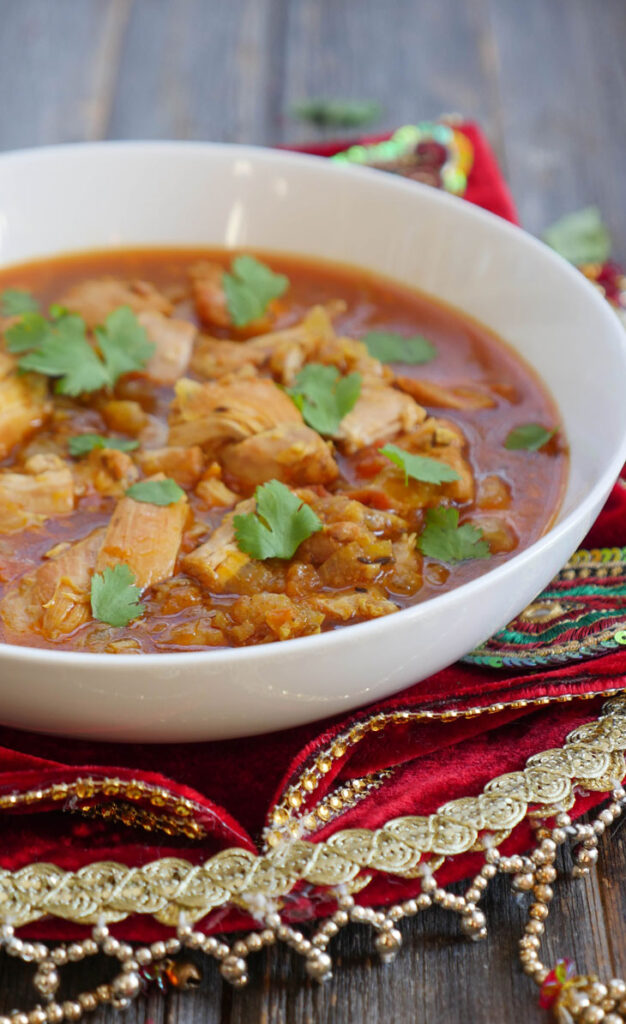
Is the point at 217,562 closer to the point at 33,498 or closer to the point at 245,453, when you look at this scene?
the point at 245,453

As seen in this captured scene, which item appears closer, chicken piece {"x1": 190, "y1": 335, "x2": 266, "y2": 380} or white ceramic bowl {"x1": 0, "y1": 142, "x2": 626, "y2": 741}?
white ceramic bowl {"x1": 0, "y1": 142, "x2": 626, "y2": 741}

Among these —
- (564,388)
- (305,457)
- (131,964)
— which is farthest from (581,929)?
(564,388)

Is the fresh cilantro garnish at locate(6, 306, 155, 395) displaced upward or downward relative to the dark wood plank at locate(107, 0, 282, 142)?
downward

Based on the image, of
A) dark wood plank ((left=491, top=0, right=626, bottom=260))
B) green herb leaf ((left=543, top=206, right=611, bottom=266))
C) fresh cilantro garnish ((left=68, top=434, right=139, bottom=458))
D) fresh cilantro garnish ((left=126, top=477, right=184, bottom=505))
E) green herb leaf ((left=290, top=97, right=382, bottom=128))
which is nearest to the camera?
fresh cilantro garnish ((left=126, top=477, right=184, bottom=505))

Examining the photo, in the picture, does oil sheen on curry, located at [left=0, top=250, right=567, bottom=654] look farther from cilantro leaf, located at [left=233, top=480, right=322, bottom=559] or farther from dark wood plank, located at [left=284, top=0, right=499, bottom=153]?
dark wood plank, located at [left=284, top=0, right=499, bottom=153]

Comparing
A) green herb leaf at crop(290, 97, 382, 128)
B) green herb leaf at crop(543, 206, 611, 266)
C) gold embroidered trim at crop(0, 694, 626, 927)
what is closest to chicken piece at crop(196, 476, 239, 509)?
gold embroidered trim at crop(0, 694, 626, 927)

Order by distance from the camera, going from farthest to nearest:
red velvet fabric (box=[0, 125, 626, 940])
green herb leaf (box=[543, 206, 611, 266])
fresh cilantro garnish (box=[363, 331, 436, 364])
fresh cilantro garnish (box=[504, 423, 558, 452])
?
green herb leaf (box=[543, 206, 611, 266]) < fresh cilantro garnish (box=[363, 331, 436, 364]) < fresh cilantro garnish (box=[504, 423, 558, 452]) < red velvet fabric (box=[0, 125, 626, 940])
